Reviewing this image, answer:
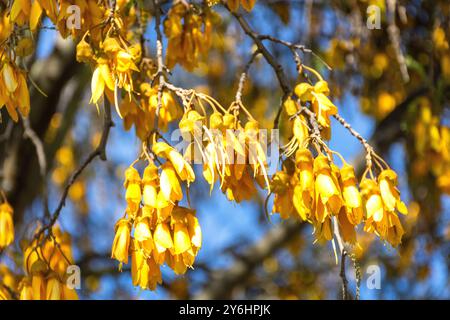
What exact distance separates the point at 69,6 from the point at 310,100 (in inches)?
22.8

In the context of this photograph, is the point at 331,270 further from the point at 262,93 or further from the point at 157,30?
the point at 157,30

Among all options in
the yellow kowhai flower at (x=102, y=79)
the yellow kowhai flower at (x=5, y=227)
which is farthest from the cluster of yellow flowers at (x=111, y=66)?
the yellow kowhai flower at (x=5, y=227)

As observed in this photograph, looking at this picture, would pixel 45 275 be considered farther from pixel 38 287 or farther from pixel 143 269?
pixel 143 269

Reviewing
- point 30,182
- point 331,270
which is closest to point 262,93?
point 331,270

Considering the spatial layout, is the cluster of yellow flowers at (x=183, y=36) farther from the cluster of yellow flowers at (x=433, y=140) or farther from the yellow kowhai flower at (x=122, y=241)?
the cluster of yellow flowers at (x=433, y=140)

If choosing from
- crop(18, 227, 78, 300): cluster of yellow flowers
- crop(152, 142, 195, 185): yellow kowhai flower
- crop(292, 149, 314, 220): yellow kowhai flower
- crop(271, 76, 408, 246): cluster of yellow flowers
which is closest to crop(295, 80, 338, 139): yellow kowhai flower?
crop(271, 76, 408, 246): cluster of yellow flowers

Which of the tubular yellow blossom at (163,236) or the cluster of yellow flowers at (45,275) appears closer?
the tubular yellow blossom at (163,236)

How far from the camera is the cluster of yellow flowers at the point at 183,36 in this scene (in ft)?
6.75

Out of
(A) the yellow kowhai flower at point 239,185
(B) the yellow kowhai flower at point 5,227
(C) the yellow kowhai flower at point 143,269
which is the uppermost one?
(B) the yellow kowhai flower at point 5,227

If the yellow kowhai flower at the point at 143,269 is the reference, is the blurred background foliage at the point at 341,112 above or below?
above

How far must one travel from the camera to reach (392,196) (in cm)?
172

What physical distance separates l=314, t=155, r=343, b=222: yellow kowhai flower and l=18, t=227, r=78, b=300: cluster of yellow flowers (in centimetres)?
71

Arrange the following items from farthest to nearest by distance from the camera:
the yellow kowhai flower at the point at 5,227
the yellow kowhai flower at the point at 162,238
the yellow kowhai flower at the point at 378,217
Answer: the yellow kowhai flower at the point at 5,227
the yellow kowhai flower at the point at 378,217
the yellow kowhai flower at the point at 162,238

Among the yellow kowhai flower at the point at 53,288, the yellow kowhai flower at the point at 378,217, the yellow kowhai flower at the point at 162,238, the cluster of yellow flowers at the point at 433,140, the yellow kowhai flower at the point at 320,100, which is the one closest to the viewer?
the yellow kowhai flower at the point at 162,238
